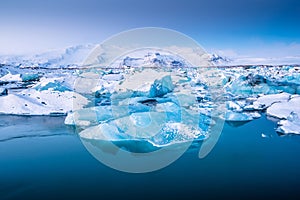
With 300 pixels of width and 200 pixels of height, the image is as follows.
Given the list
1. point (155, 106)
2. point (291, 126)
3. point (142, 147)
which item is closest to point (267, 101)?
point (291, 126)

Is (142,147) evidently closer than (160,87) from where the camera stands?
Yes

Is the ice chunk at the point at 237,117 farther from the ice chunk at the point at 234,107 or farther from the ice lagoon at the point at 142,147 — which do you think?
the ice chunk at the point at 234,107

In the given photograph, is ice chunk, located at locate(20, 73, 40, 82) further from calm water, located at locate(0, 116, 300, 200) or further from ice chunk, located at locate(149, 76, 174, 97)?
calm water, located at locate(0, 116, 300, 200)

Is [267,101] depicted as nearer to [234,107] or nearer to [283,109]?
[283,109]

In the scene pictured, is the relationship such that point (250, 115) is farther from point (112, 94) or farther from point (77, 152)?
point (112, 94)

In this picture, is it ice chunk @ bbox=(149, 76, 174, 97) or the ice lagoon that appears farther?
ice chunk @ bbox=(149, 76, 174, 97)

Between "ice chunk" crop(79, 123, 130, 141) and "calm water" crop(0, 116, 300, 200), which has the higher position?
"ice chunk" crop(79, 123, 130, 141)

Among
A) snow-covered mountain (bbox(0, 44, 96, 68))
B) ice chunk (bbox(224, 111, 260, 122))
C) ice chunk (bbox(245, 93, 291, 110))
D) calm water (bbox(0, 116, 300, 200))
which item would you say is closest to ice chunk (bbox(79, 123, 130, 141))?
calm water (bbox(0, 116, 300, 200))

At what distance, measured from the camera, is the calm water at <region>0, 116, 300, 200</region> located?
3389mm

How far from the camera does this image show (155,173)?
3953 mm

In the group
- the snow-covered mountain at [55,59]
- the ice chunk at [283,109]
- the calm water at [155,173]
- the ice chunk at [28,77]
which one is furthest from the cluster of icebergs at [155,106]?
the snow-covered mountain at [55,59]

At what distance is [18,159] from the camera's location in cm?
434

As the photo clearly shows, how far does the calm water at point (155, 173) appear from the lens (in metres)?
3.39

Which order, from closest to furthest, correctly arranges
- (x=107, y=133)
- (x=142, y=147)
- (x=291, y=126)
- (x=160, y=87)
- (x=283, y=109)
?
(x=142, y=147) → (x=107, y=133) → (x=291, y=126) → (x=283, y=109) → (x=160, y=87)
